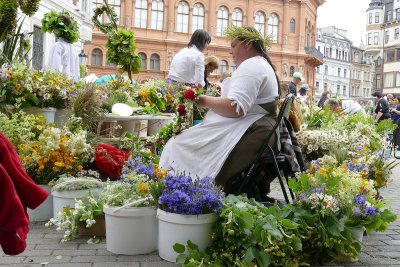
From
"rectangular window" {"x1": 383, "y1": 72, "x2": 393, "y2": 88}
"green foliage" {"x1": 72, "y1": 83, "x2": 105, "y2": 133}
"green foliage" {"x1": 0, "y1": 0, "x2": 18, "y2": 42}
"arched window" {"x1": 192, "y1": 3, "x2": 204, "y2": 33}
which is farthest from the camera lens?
"rectangular window" {"x1": 383, "y1": 72, "x2": 393, "y2": 88}

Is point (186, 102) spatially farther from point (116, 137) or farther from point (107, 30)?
point (107, 30)

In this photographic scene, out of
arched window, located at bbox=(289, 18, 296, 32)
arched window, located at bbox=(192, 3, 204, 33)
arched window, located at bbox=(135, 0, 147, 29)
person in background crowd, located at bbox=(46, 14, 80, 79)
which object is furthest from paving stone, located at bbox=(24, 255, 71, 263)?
arched window, located at bbox=(289, 18, 296, 32)

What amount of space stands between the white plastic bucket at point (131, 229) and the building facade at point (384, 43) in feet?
264

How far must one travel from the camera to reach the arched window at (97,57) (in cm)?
4447

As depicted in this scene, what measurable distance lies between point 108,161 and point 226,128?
1.51 metres

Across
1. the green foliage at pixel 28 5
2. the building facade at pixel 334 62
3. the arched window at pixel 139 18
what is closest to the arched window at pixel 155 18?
the arched window at pixel 139 18

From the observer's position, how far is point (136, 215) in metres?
3.58

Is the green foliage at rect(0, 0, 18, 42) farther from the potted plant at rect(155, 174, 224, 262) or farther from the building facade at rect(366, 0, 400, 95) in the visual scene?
the building facade at rect(366, 0, 400, 95)

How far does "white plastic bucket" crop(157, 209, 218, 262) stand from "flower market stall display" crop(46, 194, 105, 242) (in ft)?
2.40

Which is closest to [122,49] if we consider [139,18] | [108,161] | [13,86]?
[13,86]

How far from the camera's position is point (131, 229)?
3.60m

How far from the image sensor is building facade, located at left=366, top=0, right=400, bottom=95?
8062 cm

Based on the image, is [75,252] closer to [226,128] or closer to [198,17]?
[226,128]

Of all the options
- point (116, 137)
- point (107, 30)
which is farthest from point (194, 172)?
point (107, 30)
